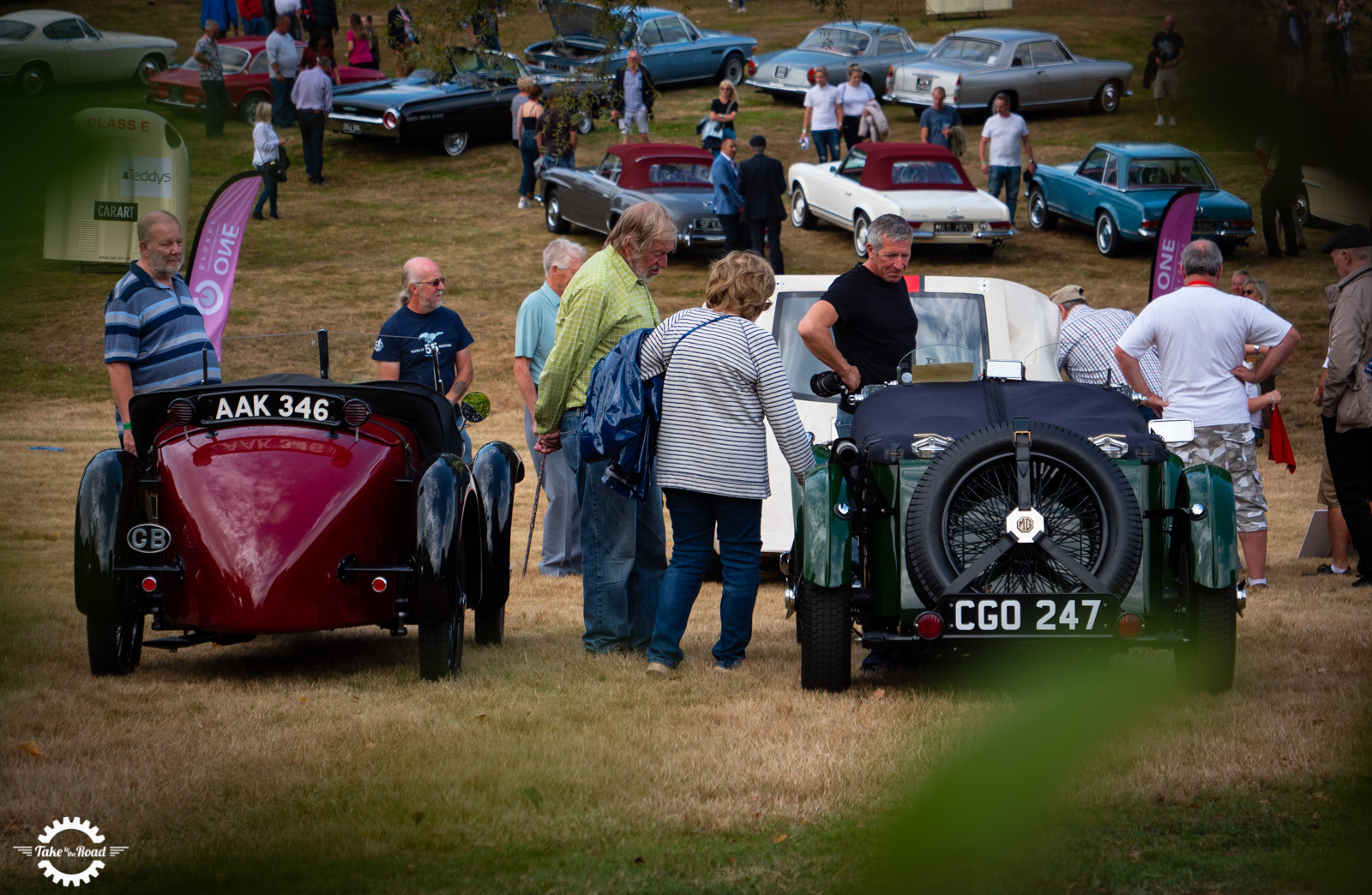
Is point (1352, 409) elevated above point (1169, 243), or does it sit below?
below

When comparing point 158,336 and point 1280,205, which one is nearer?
point 1280,205

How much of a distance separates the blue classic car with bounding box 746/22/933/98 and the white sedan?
74.7 ft

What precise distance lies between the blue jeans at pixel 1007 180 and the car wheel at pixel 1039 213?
29.2 inches

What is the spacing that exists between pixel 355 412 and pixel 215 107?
4.45 meters

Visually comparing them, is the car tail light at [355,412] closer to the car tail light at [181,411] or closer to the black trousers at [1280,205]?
the car tail light at [181,411]

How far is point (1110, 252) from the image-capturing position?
20.4 meters

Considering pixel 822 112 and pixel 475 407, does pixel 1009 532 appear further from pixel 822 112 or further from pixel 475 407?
pixel 822 112

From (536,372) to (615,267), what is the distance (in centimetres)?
219

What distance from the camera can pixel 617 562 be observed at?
19.8ft

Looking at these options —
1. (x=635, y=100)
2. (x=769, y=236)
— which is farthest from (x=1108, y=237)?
(x=635, y=100)

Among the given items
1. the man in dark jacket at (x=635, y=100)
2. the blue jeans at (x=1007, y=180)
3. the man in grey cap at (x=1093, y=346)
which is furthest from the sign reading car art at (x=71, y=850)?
the man in dark jacket at (x=635, y=100)

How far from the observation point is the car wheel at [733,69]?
103 feet

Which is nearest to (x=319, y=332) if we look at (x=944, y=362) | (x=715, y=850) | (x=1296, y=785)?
(x=944, y=362)

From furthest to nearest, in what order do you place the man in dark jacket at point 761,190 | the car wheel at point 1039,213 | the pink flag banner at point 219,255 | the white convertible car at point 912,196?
the car wheel at point 1039,213 → the white convertible car at point 912,196 → the man in dark jacket at point 761,190 → the pink flag banner at point 219,255
